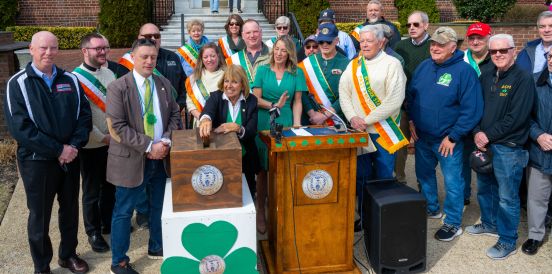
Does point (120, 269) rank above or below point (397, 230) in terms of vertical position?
below

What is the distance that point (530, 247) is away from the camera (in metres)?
4.27

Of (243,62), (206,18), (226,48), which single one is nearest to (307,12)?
(206,18)

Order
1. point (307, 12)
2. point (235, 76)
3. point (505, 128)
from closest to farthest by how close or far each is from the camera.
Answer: point (235, 76) < point (505, 128) < point (307, 12)

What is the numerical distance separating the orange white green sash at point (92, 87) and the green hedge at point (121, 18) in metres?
8.64

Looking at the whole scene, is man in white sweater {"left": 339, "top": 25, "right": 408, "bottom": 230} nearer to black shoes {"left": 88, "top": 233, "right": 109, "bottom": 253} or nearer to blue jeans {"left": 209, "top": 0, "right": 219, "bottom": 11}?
black shoes {"left": 88, "top": 233, "right": 109, "bottom": 253}

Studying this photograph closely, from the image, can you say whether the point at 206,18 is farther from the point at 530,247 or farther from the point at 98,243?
the point at 530,247

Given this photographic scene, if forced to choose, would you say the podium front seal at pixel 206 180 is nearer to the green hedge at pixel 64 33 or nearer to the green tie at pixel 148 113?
the green tie at pixel 148 113

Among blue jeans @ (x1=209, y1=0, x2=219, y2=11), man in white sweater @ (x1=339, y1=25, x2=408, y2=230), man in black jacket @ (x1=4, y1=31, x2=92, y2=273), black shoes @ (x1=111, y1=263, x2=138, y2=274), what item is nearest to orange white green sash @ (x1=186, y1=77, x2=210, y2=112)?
man in black jacket @ (x1=4, y1=31, x2=92, y2=273)

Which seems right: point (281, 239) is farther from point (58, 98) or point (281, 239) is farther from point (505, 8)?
point (505, 8)

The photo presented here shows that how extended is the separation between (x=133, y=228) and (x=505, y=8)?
357 inches

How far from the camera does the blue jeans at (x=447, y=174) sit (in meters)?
4.46

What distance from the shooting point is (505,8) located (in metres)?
10.4

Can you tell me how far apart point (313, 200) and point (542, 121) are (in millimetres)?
1994

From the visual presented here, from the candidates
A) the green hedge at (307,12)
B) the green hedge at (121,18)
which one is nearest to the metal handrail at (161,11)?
the green hedge at (121,18)
